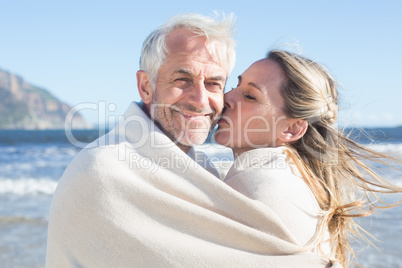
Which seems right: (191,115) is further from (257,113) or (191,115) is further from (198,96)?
(257,113)

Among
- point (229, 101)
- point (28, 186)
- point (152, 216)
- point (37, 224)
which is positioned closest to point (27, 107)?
point (28, 186)

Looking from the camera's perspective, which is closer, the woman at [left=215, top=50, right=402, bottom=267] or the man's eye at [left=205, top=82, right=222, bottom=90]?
the woman at [left=215, top=50, right=402, bottom=267]

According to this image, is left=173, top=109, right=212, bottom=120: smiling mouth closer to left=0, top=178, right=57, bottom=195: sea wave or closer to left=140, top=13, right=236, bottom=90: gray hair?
left=140, top=13, right=236, bottom=90: gray hair

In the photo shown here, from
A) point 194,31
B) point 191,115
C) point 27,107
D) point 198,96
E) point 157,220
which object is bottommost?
point 27,107

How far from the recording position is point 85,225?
2105 millimetres

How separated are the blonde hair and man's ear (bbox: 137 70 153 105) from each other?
0.84 metres

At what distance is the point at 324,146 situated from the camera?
301 cm

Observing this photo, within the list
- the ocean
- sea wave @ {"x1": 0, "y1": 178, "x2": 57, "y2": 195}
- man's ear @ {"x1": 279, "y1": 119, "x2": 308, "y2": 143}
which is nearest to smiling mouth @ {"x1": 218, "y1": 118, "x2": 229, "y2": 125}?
man's ear @ {"x1": 279, "y1": 119, "x2": 308, "y2": 143}

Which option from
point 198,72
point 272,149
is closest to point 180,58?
point 198,72

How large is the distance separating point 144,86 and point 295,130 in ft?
3.36

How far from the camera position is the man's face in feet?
9.07

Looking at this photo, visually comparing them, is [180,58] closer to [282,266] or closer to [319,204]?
[319,204]

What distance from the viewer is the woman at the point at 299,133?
2.74 metres

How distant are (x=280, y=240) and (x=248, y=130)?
3.20 feet
